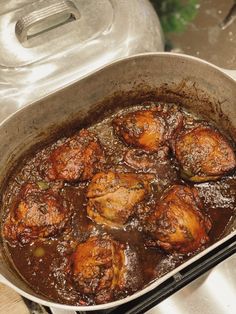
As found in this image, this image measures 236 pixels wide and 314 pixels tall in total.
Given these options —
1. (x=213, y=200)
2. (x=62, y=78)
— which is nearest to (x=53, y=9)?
(x=62, y=78)

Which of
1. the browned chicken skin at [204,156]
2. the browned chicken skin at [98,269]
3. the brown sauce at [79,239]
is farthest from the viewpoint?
the browned chicken skin at [204,156]

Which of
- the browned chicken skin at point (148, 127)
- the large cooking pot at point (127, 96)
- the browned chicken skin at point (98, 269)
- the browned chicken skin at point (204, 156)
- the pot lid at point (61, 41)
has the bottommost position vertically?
the browned chicken skin at point (98, 269)

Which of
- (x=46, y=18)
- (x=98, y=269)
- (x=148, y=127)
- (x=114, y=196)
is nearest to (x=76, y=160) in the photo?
(x=114, y=196)

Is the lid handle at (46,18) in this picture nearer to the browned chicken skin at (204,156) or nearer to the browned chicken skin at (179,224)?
the browned chicken skin at (204,156)

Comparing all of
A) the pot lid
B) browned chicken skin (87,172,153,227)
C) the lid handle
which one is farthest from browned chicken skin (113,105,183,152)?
the lid handle

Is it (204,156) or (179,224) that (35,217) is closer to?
(179,224)

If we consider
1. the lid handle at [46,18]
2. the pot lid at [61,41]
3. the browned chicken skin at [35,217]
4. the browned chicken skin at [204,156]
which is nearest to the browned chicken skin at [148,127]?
the browned chicken skin at [204,156]

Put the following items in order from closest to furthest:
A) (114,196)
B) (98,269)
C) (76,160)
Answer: (98,269) < (114,196) < (76,160)

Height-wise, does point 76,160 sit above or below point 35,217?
above
